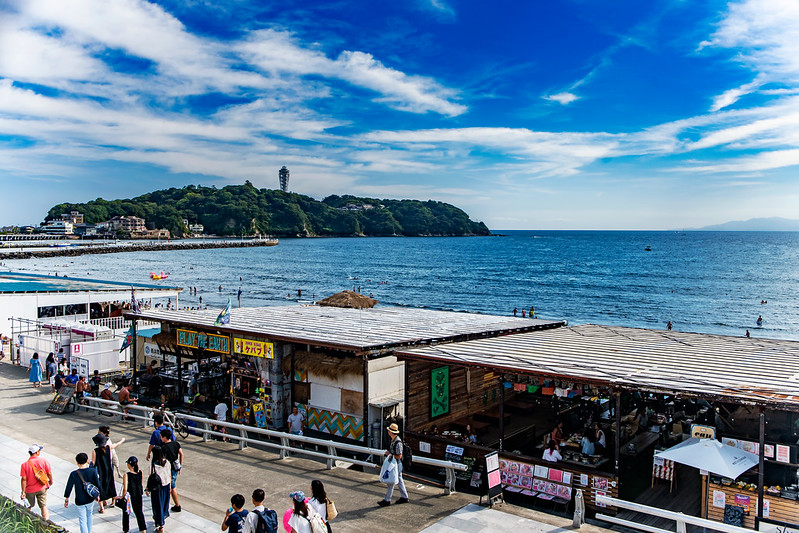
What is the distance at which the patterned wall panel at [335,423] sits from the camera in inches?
636

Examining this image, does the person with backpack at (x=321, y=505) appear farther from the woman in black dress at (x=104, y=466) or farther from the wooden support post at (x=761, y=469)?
the wooden support post at (x=761, y=469)

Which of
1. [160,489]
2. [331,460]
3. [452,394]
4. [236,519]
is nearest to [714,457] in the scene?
[452,394]

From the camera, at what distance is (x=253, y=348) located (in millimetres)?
17609

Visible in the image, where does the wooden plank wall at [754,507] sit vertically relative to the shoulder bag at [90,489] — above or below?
below

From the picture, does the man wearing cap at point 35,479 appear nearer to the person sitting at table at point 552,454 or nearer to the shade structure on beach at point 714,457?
the person sitting at table at point 552,454

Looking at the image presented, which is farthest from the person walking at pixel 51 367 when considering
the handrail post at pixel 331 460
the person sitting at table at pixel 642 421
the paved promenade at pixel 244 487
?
the person sitting at table at pixel 642 421

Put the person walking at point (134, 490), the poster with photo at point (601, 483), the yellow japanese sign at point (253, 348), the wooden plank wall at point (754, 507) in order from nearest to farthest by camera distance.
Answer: the person walking at point (134, 490) → the wooden plank wall at point (754, 507) → the poster with photo at point (601, 483) → the yellow japanese sign at point (253, 348)

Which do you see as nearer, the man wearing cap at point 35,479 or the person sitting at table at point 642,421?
the man wearing cap at point 35,479

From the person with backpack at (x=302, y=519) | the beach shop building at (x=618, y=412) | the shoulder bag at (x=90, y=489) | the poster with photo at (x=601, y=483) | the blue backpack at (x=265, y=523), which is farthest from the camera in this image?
the poster with photo at (x=601, y=483)

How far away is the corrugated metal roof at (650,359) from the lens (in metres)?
10.8

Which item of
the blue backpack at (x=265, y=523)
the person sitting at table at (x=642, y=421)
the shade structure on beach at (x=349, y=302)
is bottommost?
→ the person sitting at table at (x=642, y=421)

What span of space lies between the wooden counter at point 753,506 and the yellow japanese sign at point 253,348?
11792mm

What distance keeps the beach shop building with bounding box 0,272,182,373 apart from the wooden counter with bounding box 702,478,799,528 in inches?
916

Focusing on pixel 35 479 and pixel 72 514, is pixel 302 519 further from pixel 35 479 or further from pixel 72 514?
pixel 72 514
